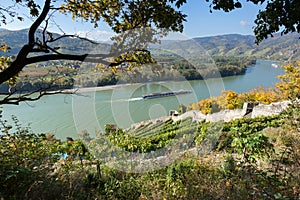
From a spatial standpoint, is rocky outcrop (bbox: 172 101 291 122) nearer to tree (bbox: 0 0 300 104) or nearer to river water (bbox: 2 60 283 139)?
river water (bbox: 2 60 283 139)

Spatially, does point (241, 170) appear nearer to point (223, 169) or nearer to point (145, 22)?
point (223, 169)

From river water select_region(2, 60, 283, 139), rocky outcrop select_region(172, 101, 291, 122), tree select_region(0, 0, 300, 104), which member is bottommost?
river water select_region(2, 60, 283, 139)

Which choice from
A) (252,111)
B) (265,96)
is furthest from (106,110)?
(252,111)

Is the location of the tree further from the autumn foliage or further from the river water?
the autumn foliage

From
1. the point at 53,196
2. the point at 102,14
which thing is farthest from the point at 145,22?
the point at 53,196

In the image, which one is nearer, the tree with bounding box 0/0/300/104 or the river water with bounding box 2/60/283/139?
the tree with bounding box 0/0/300/104

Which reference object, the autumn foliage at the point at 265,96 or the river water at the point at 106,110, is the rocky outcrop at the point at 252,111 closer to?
the river water at the point at 106,110

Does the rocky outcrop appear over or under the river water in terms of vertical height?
over

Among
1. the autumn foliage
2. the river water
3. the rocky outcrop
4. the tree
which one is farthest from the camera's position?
the river water

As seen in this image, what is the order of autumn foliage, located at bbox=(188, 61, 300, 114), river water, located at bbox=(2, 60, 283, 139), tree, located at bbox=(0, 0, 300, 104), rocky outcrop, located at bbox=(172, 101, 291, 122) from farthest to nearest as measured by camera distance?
river water, located at bbox=(2, 60, 283, 139) < autumn foliage, located at bbox=(188, 61, 300, 114) < rocky outcrop, located at bbox=(172, 101, 291, 122) < tree, located at bbox=(0, 0, 300, 104)

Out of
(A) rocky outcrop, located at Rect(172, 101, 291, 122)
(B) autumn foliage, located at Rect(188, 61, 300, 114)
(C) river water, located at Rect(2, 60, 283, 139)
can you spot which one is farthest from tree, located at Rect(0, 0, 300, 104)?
(B) autumn foliage, located at Rect(188, 61, 300, 114)
